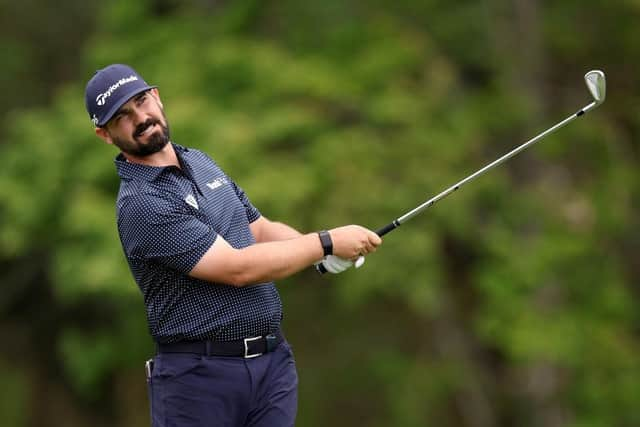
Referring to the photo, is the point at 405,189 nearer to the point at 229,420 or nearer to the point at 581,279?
the point at 581,279

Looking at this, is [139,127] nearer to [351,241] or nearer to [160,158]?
[160,158]

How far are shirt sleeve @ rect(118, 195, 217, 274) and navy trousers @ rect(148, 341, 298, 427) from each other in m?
0.33

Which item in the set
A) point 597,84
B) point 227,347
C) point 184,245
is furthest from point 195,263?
point 597,84

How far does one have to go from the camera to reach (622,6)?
12.7m

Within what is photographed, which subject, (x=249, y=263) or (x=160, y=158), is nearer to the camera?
(x=249, y=263)

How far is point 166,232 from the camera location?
3.51 metres

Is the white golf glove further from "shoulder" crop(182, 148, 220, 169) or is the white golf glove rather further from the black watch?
"shoulder" crop(182, 148, 220, 169)

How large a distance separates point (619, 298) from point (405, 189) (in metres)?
2.84

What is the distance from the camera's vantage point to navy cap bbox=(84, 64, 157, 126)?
140 inches

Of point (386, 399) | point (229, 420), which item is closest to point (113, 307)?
point (386, 399)

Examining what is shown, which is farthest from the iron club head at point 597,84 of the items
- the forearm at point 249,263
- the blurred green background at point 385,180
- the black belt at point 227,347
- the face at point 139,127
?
the blurred green background at point 385,180

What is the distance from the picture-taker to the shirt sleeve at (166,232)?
11.5 ft

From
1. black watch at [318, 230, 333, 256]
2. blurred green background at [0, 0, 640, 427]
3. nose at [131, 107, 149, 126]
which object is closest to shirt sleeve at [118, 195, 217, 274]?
nose at [131, 107, 149, 126]

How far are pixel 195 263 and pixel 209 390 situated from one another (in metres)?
0.43
